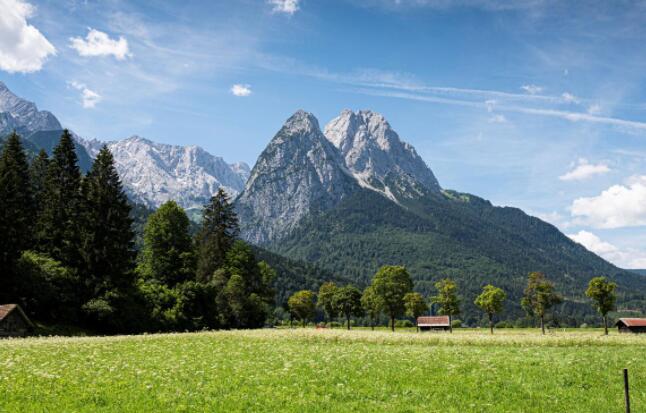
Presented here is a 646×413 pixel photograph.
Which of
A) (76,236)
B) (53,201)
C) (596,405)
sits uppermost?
(53,201)

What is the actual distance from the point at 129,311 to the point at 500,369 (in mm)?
47417

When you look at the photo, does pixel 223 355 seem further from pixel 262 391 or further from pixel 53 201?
pixel 53 201

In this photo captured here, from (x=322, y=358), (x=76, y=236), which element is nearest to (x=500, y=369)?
(x=322, y=358)

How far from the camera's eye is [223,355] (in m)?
27.2

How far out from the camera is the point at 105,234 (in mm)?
59781

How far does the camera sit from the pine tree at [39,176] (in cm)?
6831

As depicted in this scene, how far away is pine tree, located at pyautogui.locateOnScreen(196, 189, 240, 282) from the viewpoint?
87.4 metres

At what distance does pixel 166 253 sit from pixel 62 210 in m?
16.8

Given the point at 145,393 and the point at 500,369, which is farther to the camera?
the point at 500,369

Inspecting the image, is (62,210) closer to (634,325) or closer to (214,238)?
(214,238)

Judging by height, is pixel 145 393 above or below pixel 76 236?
below

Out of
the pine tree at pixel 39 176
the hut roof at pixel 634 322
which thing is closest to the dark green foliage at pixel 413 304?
the hut roof at pixel 634 322

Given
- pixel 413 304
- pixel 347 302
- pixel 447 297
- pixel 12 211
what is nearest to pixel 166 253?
pixel 12 211

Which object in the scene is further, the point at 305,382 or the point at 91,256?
the point at 91,256
